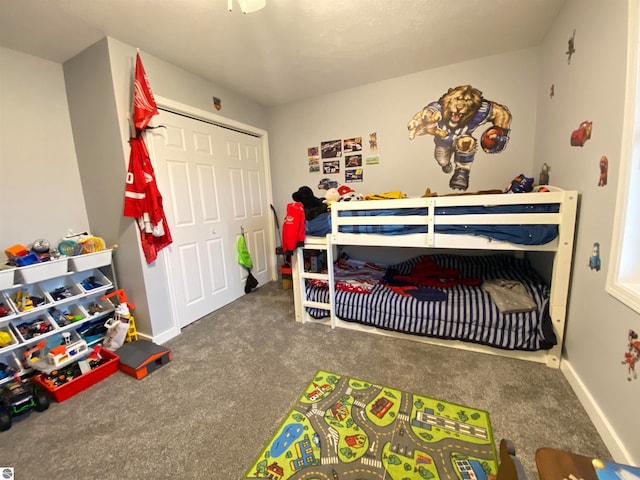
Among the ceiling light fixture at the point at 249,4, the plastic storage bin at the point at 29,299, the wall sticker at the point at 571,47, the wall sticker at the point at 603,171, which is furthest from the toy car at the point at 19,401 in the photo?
the wall sticker at the point at 571,47

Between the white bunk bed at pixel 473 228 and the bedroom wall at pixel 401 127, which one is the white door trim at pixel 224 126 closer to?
the bedroom wall at pixel 401 127

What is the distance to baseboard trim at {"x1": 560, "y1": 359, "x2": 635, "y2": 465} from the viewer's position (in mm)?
1145

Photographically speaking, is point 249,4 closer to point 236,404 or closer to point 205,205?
point 205,205

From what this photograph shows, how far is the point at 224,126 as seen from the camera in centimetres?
295

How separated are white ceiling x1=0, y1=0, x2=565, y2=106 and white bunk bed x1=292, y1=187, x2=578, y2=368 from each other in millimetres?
1294

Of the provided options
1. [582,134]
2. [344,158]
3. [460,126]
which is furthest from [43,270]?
[460,126]

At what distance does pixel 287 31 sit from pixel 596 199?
225 cm

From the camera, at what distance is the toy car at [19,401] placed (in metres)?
1.50

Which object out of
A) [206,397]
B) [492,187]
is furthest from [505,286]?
[206,397]

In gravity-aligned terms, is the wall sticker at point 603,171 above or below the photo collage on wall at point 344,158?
below

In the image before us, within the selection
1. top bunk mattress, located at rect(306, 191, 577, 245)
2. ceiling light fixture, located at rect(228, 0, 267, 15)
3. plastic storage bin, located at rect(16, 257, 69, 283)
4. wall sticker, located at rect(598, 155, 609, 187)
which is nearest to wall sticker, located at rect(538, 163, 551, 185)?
top bunk mattress, located at rect(306, 191, 577, 245)

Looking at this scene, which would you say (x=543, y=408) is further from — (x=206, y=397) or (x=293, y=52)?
(x=293, y=52)

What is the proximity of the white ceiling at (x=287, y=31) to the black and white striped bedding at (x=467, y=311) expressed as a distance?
194 cm

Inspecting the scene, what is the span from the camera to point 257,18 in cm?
181
